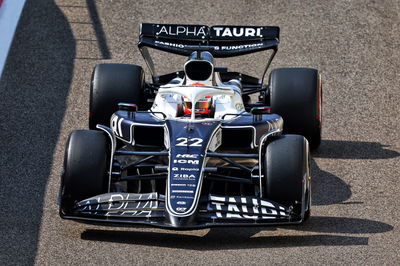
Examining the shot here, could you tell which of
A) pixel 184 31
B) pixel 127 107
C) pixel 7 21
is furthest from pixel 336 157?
pixel 7 21

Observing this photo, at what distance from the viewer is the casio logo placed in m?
13.9

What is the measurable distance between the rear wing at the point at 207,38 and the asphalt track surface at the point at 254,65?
5.48 ft

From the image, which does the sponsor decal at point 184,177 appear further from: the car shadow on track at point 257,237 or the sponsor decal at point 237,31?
the sponsor decal at point 237,31

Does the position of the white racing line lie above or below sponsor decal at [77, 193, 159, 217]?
above

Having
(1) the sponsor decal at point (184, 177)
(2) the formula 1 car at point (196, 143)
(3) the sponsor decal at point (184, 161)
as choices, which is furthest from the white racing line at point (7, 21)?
(1) the sponsor decal at point (184, 177)

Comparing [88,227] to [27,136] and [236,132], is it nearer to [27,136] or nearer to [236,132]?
[236,132]

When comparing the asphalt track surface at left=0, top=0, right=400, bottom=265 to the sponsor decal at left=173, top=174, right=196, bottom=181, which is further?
the sponsor decal at left=173, top=174, right=196, bottom=181

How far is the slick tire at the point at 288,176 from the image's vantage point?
11.1 m

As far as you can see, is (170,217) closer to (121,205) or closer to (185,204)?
(185,204)

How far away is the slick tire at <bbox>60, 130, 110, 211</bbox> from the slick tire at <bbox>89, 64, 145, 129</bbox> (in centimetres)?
222

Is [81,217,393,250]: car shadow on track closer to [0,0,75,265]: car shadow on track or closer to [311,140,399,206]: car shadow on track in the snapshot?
[0,0,75,265]: car shadow on track

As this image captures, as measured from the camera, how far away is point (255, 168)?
11477mm

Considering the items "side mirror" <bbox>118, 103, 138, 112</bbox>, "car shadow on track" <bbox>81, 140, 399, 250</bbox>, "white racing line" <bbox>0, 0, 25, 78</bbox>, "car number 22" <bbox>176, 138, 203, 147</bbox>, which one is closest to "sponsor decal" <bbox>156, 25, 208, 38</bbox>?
"side mirror" <bbox>118, 103, 138, 112</bbox>

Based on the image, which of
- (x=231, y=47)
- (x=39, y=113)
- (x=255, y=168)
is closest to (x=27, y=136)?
(x=39, y=113)
